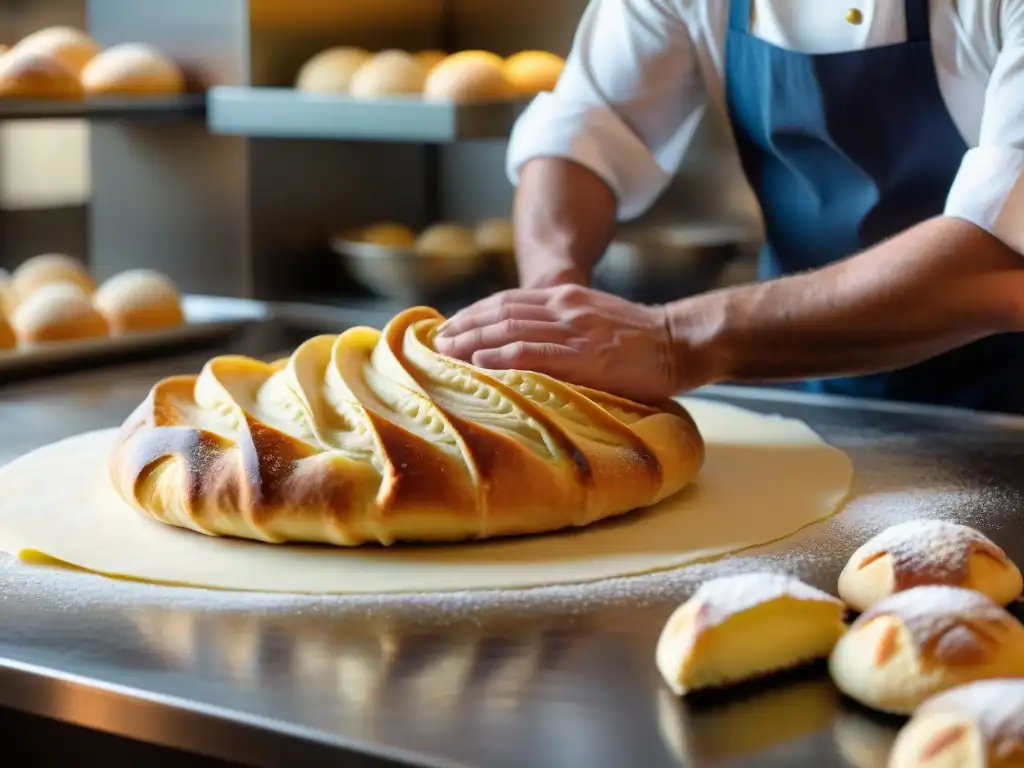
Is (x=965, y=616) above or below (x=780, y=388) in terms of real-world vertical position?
above

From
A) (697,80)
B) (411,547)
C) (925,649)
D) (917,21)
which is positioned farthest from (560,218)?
(925,649)

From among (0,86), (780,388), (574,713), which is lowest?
(780,388)

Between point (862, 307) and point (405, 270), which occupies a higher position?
point (862, 307)

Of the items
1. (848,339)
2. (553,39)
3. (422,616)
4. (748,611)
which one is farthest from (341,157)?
(748,611)

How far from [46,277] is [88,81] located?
0.37 m

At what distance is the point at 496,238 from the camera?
2.83 meters

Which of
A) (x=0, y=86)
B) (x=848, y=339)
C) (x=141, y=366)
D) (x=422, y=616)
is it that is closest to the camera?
(x=422, y=616)

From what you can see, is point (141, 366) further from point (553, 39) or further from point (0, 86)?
point (553, 39)

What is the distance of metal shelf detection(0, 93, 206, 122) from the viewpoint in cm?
232

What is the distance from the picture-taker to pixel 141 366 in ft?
7.42

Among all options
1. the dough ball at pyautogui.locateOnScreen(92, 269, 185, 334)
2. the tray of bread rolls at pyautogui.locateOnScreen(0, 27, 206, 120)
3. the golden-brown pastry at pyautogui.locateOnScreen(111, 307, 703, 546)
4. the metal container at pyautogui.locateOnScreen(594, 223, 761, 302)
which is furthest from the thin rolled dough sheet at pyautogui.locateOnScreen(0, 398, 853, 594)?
the metal container at pyautogui.locateOnScreen(594, 223, 761, 302)

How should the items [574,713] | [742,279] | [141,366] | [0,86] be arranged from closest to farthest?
[574,713], [141,366], [0,86], [742,279]

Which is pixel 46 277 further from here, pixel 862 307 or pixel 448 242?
pixel 862 307

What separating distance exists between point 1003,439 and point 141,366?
1.30m
